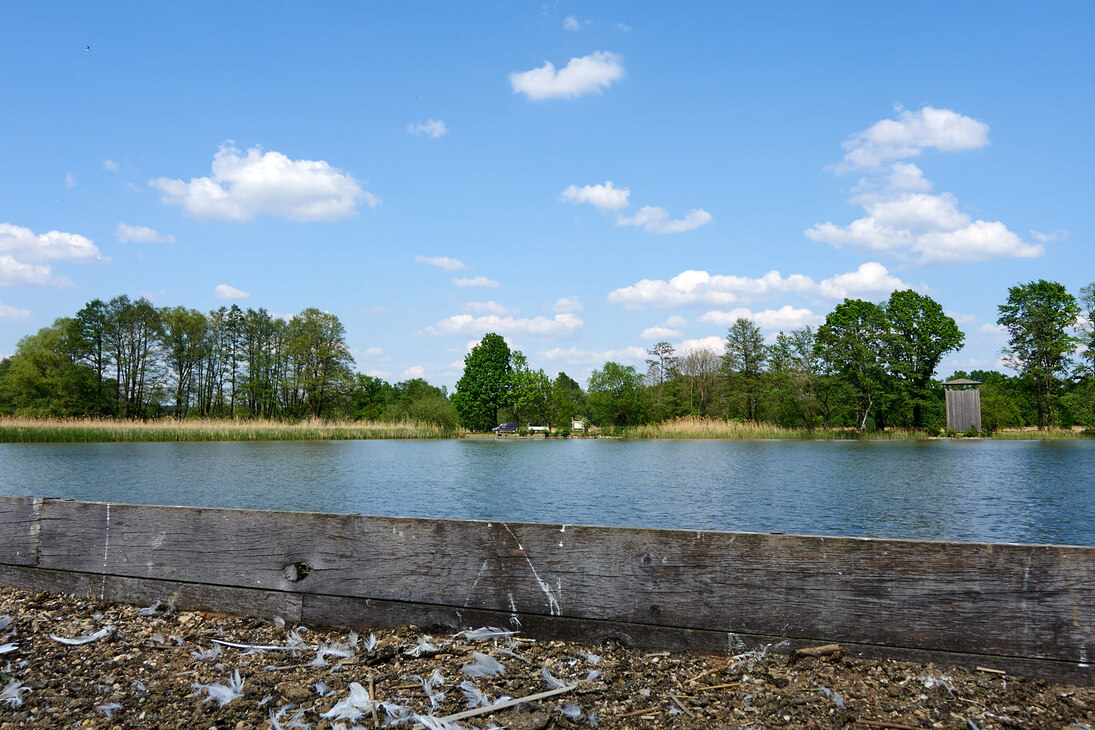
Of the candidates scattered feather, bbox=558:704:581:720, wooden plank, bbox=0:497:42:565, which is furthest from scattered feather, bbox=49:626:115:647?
scattered feather, bbox=558:704:581:720

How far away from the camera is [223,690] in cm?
257

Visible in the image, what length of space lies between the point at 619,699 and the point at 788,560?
2.82ft

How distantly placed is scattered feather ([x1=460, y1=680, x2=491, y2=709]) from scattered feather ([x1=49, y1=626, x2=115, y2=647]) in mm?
1900

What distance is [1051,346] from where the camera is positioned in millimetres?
46500

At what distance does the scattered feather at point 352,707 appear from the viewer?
93.2 inches

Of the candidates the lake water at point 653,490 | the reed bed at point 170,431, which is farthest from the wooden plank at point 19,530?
the reed bed at point 170,431

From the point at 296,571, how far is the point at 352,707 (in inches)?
40.3

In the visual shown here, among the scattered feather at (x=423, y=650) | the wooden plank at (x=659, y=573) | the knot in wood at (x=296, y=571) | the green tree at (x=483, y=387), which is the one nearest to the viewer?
the wooden plank at (x=659, y=573)

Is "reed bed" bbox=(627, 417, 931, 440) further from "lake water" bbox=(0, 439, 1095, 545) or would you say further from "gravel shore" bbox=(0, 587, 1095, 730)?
"gravel shore" bbox=(0, 587, 1095, 730)

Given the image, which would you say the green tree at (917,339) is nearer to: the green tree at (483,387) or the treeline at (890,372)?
the treeline at (890,372)

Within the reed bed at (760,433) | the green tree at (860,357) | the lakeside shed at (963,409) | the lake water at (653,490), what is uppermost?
the green tree at (860,357)

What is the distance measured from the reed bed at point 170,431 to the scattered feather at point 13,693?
3767cm

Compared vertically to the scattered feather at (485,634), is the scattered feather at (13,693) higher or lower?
lower

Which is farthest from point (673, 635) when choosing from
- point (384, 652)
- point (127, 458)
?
point (127, 458)
